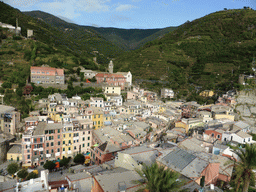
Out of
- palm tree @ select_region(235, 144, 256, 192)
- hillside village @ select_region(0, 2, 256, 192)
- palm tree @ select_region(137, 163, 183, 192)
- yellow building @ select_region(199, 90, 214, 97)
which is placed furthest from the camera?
yellow building @ select_region(199, 90, 214, 97)

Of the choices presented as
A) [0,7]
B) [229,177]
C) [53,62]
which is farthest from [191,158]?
[0,7]

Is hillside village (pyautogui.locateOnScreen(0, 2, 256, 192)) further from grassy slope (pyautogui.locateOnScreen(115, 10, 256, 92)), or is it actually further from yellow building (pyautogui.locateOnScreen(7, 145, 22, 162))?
grassy slope (pyautogui.locateOnScreen(115, 10, 256, 92))

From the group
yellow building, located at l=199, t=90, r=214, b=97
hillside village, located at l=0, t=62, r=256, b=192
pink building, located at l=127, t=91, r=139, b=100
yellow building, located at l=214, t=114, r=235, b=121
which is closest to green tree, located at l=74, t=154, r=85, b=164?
hillside village, located at l=0, t=62, r=256, b=192

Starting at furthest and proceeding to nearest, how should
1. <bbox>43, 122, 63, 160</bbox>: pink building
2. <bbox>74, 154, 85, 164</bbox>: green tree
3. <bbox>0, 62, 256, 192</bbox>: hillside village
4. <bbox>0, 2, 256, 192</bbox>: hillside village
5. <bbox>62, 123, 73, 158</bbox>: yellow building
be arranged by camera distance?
<bbox>62, 123, 73, 158</bbox>: yellow building, <bbox>43, 122, 63, 160</bbox>: pink building, <bbox>74, 154, 85, 164</bbox>: green tree, <bbox>0, 62, 256, 192</bbox>: hillside village, <bbox>0, 2, 256, 192</bbox>: hillside village

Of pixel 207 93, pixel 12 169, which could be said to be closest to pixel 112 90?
pixel 12 169

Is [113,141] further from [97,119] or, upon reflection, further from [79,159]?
[97,119]

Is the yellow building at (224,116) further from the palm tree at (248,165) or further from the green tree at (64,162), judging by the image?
the green tree at (64,162)

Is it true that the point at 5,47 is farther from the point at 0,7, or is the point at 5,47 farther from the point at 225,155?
the point at 225,155
